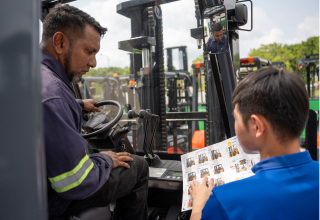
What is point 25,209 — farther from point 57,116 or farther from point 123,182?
point 123,182

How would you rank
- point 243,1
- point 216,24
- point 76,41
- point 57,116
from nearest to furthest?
1. point 57,116
2. point 76,41
3. point 216,24
4. point 243,1

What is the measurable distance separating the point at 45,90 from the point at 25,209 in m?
0.60

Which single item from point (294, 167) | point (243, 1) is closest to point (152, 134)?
point (243, 1)

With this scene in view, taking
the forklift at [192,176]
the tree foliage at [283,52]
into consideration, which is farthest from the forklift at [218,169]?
the tree foliage at [283,52]

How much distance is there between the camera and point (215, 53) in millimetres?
1850

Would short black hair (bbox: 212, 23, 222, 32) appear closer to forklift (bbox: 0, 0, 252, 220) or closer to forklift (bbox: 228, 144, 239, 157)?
forklift (bbox: 0, 0, 252, 220)

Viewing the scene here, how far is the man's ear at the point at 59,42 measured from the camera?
1.31 meters

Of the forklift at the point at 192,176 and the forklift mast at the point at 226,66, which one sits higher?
the forklift mast at the point at 226,66

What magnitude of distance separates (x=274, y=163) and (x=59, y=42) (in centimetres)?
111

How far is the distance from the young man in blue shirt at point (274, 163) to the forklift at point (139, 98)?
0.61 meters

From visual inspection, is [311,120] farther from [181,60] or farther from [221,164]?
[181,60]

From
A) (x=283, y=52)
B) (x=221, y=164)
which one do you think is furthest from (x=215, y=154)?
(x=283, y=52)

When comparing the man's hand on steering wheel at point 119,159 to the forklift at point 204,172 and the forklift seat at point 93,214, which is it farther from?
the forklift at point 204,172

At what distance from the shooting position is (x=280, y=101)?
0.88m
